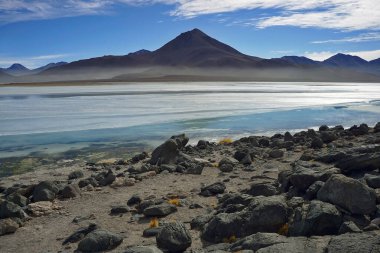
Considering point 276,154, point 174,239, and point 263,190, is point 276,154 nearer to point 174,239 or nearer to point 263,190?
point 263,190

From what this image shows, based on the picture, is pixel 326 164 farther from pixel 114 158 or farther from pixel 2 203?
pixel 114 158

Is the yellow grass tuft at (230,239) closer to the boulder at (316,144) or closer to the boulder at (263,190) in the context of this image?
the boulder at (263,190)

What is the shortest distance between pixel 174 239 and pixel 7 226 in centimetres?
205

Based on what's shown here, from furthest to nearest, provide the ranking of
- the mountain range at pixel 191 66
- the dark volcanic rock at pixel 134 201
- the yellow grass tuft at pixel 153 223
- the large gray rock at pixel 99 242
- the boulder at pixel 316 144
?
the mountain range at pixel 191 66, the boulder at pixel 316 144, the dark volcanic rock at pixel 134 201, the yellow grass tuft at pixel 153 223, the large gray rock at pixel 99 242

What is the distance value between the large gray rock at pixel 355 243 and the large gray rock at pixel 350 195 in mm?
623

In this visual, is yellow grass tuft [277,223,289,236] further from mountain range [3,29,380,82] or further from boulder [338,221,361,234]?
mountain range [3,29,380,82]

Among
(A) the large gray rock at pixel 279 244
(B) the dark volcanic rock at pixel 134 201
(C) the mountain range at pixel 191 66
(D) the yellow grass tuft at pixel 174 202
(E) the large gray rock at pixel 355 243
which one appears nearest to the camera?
(E) the large gray rock at pixel 355 243

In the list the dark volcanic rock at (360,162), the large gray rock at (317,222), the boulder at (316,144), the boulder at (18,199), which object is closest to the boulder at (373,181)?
the dark volcanic rock at (360,162)

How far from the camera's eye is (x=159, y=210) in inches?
207

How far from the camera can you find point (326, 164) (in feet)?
19.6

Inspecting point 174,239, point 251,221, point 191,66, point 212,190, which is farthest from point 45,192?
point 191,66

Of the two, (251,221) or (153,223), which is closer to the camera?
(251,221)

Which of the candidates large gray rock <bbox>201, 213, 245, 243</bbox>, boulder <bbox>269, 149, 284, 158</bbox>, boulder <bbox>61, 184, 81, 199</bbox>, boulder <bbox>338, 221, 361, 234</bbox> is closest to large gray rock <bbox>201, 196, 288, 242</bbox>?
large gray rock <bbox>201, 213, 245, 243</bbox>

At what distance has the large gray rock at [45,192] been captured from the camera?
19.7 feet
